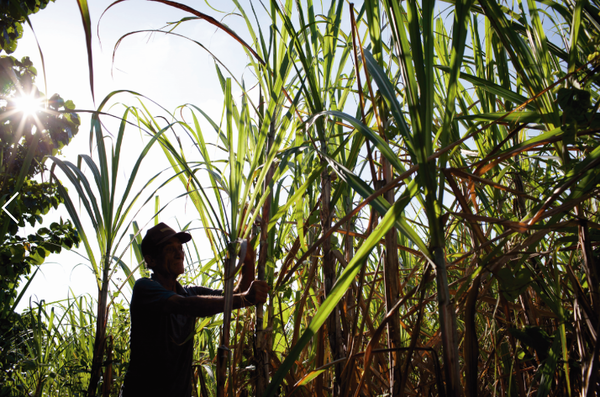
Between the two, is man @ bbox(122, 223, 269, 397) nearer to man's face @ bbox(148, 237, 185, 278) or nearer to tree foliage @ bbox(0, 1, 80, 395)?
man's face @ bbox(148, 237, 185, 278)

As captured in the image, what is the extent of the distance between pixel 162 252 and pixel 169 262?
0.21ft

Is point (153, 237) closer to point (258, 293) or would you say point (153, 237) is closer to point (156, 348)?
point (156, 348)

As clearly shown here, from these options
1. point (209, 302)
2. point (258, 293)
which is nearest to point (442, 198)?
point (258, 293)

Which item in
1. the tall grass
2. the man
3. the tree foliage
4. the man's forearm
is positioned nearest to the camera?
the tall grass

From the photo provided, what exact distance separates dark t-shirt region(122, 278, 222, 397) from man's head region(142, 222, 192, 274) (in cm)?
25

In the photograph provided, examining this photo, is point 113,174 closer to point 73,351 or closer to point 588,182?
point 588,182

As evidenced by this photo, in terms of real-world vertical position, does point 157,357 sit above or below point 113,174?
below

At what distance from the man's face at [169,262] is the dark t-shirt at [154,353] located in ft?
0.79

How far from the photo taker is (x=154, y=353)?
154 cm

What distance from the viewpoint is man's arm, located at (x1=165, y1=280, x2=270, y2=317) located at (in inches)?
40.5

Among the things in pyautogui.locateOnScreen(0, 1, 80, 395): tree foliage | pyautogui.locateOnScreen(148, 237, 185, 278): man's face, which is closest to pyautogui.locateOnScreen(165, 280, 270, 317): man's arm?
pyautogui.locateOnScreen(148, 237, 185, 278): man's face

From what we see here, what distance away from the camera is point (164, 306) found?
1.43 meters

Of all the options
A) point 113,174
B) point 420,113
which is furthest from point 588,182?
point 113,174

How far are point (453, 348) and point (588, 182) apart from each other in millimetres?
334
